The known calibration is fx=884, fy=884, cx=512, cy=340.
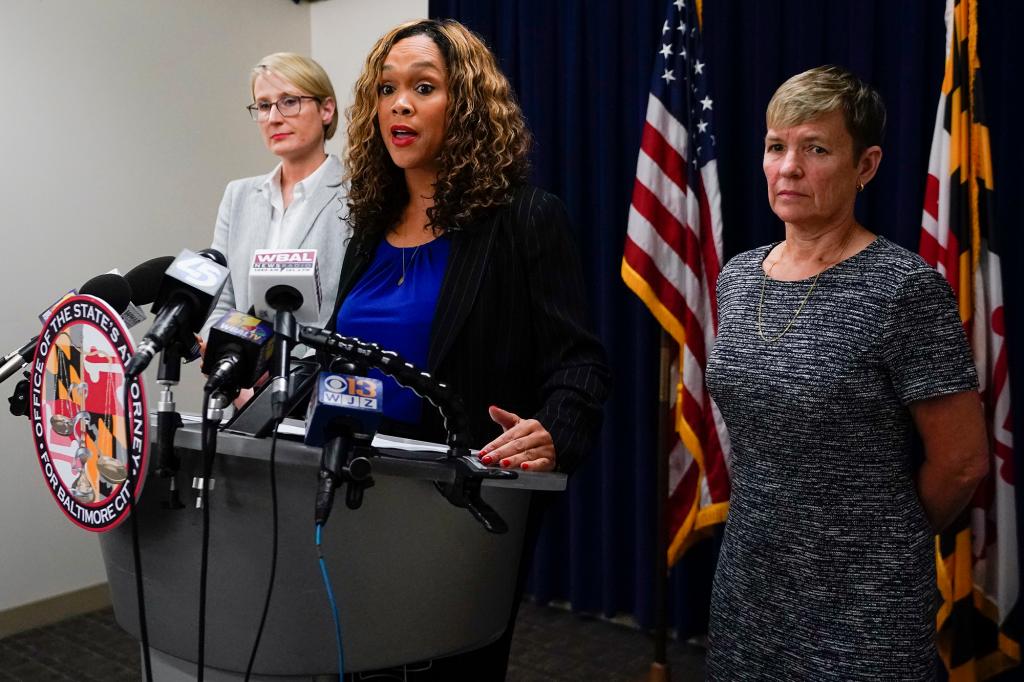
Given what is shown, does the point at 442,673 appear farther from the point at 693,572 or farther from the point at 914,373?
the point at 693,572

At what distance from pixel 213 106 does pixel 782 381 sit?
3.52 meters

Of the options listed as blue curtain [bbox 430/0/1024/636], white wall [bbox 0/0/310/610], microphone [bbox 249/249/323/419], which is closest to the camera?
microphone [bbox 249/249/323/419]

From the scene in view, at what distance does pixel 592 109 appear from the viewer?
3547 millimetres

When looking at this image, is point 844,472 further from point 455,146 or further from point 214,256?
point 214,256

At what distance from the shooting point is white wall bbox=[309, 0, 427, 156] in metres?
4.36

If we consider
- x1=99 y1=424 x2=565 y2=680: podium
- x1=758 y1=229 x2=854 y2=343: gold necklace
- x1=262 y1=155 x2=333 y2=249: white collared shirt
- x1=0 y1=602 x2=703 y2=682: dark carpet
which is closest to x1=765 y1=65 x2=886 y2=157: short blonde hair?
x1=758 y1=229 x2=854 y2=343: gold necklace

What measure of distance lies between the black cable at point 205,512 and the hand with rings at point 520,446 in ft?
0.93

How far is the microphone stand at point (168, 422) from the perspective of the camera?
0.85 meters

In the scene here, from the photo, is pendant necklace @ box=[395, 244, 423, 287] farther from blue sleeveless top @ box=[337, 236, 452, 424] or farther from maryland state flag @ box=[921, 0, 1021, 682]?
maryland state flag @ box=[921, 0, 1021, 682]

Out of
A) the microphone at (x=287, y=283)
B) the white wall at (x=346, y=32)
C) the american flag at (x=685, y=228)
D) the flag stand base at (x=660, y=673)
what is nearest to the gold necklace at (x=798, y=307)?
the microphone at (x=287, y=283)

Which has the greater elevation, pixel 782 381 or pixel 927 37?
pixel 927 37

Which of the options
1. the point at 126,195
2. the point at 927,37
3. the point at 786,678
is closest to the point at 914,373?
the point at 786,678

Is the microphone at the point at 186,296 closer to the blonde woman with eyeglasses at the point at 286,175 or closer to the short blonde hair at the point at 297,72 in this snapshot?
the blonde woman with eyeglasses at the point at 286,175

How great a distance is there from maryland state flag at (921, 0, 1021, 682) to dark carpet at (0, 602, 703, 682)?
101 cm
